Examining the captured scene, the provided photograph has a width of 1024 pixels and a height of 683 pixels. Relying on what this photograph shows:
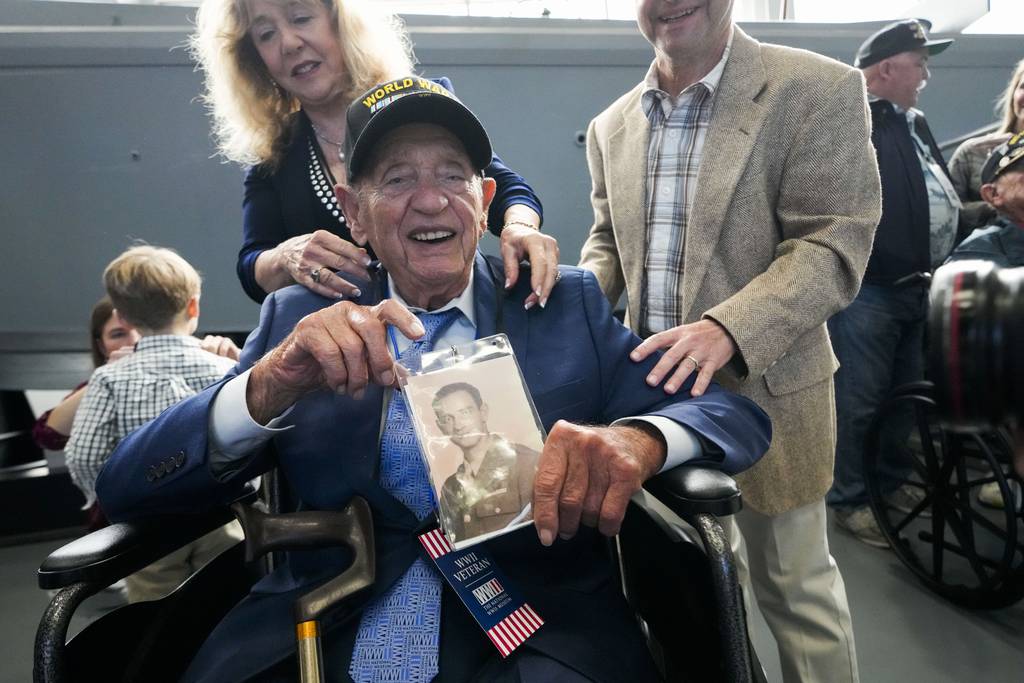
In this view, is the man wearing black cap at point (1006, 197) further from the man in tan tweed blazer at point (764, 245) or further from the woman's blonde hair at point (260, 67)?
the woman's blonde hair at point (260, 67)

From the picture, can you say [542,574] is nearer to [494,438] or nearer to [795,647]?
[494,438]

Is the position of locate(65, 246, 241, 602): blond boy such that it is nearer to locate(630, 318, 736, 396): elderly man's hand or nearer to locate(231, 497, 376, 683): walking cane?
locate(231, 497, 376, 683): walking cane

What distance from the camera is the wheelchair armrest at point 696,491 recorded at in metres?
0.90

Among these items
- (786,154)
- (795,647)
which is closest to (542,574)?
(795,647)

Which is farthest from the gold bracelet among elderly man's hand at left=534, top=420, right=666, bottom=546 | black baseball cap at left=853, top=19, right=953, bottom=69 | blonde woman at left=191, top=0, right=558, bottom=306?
black baseball cap at left=853, top=19, right=953, bottom=69

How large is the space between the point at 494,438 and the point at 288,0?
1.12m

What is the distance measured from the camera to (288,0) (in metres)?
1.46

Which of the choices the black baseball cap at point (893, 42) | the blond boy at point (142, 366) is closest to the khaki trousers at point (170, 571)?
the blond boy at point (142, 366)

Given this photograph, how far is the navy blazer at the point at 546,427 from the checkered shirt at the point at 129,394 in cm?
103

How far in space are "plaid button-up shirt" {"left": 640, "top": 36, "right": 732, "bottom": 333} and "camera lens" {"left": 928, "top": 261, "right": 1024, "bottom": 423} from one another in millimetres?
816

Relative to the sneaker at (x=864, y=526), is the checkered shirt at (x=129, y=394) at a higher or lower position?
higher

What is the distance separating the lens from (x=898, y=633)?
222 cm

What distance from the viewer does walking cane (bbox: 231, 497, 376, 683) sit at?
0.97 m

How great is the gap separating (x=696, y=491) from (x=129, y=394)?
187 centimetres
